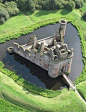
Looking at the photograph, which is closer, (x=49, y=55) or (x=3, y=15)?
(x=49, y=55)

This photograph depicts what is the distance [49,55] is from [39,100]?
12087mm

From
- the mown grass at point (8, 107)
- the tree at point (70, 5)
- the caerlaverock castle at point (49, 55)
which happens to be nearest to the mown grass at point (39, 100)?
the mown grass at point (8, 107)

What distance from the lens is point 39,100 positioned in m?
46.8

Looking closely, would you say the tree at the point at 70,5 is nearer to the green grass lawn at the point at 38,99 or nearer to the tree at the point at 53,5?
the tree at the point at 53,5

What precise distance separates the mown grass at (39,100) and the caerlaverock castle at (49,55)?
24.3 feet

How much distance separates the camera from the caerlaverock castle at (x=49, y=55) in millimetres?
50906

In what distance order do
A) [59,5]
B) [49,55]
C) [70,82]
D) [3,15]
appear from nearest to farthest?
[49,55] → [70,82] → [3,15] → [59,5]

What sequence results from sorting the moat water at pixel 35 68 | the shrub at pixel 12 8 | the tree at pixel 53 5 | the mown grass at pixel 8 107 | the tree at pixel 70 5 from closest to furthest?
the mown grass at pixel 8 107, the moat water at pixel 35 68, the shrub at pixel 12 8, the tree at pixel 53 5, the tree at pixel 70 5

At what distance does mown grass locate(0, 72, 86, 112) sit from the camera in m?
45.3

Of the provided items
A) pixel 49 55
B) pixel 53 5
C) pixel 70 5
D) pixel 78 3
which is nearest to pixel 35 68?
pixel 49 55

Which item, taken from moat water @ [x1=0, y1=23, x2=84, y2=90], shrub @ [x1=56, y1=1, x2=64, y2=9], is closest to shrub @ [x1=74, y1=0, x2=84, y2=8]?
shrub @ [x1=56, y1=1, x2=64, y2=9]

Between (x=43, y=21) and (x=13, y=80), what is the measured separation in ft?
110

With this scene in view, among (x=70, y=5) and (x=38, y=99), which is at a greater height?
(x=70, y=5)

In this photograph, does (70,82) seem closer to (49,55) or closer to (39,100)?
(49,55)
